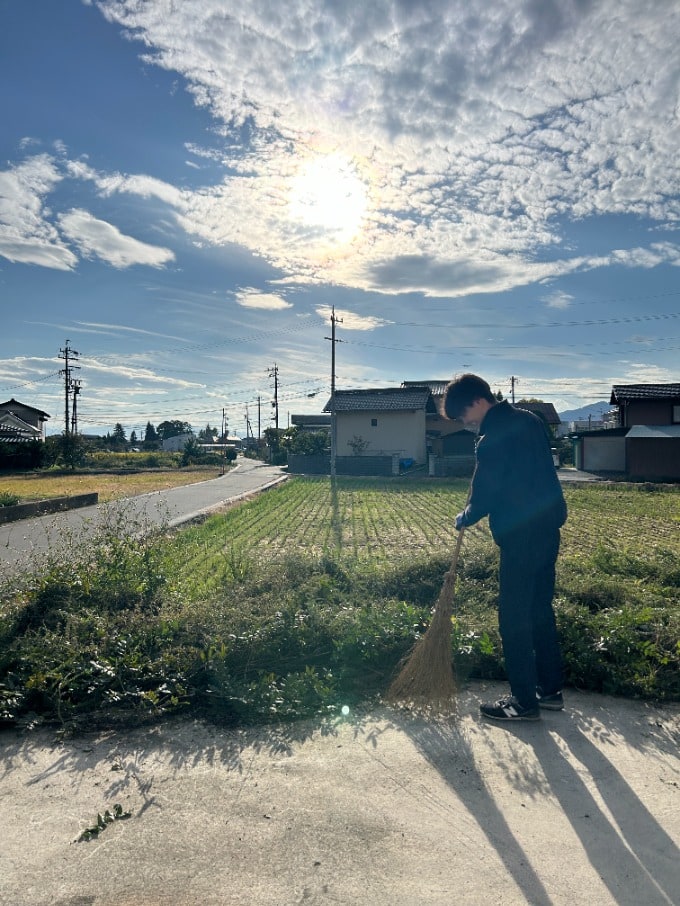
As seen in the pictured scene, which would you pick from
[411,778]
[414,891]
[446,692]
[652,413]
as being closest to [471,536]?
[446,692]

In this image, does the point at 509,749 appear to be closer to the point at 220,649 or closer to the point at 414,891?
the point at 414,891

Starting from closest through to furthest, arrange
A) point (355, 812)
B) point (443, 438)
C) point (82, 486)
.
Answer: point (355, 812) < point (82, 486) < point (443, 438)

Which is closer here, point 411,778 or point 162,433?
point 411,778

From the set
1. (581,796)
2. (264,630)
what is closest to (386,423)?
(264,630)

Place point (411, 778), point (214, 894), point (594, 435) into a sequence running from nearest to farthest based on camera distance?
point (214, 894) < point (411, 778) < point (594, 435)

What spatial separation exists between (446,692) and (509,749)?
50 cm

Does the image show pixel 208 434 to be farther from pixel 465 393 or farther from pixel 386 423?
pixel 465 393

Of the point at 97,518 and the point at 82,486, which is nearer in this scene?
the point at 97,518

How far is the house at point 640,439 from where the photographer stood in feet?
85.0

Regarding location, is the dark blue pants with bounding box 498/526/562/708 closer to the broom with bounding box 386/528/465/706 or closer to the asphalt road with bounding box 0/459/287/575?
the broom with bounding box 386/528/465/706

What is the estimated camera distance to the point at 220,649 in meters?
3.51

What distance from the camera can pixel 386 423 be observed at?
36.7 meters

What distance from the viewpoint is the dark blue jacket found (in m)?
2.99

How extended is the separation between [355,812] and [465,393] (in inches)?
81.6
